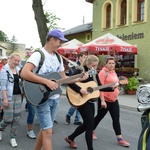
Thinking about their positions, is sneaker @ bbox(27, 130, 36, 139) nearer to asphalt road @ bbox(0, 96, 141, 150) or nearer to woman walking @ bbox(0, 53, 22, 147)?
asphalt road @ bbox(0, 96, 141, 150)

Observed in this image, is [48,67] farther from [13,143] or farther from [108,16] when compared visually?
[108,16]

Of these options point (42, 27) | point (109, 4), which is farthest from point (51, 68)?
point (109, 4)

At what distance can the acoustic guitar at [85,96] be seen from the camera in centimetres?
440

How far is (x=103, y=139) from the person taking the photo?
5.34 m

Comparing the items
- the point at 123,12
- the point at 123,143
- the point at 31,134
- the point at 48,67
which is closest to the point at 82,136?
the point at 123,143

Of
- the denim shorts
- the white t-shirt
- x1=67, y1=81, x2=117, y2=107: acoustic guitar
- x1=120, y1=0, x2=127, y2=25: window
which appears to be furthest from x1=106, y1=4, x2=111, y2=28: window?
the denim shorts

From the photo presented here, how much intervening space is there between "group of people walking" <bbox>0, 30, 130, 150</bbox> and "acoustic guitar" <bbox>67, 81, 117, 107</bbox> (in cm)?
5

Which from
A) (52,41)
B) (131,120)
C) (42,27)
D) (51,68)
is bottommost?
(131,120)

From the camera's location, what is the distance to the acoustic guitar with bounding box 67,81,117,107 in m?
4.40

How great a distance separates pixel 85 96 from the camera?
444cm

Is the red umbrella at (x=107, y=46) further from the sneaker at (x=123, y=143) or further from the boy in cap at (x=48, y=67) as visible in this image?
the boy in cap at (x=48, y=67)

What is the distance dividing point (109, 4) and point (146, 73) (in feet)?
20.5

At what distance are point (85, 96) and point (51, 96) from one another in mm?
1080

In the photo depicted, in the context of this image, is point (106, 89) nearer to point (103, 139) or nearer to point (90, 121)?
point (90, 121)
